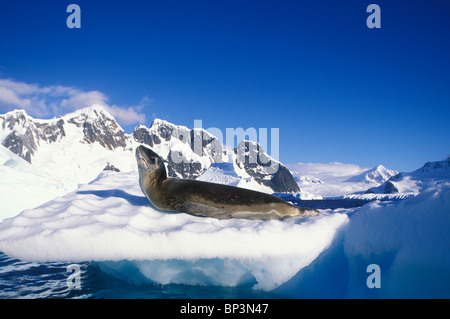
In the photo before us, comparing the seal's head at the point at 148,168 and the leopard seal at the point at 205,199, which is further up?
the seal's head at the point at 148,168

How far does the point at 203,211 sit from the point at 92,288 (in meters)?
1.97

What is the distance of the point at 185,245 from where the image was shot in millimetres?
3998

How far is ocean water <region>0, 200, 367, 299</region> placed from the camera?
3852 millimetres

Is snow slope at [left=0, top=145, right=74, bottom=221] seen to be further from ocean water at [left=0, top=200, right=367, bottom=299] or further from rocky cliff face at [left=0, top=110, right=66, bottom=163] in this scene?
rocky cliff face at [left=0, top=110, right=66, bottom=163]

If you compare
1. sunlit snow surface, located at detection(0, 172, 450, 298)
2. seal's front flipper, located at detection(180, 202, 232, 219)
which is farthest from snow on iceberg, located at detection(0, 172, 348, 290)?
seal's front flipper, located at detection(180, 202, 232, 219)

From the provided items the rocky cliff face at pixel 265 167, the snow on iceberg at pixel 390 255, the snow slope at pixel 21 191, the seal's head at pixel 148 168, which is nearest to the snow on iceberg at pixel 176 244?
the snow on iceberg at pixel 390 255

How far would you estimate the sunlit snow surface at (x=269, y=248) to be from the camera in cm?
374

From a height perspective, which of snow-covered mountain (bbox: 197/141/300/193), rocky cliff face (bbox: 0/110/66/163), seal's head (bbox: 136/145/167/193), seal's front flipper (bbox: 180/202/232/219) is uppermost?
rocky cliff face (bbox: 0/110/66/163)

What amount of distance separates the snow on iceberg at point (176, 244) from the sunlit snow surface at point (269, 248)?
0.04 feet

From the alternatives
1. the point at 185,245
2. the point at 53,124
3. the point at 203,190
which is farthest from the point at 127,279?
the point at 53,124

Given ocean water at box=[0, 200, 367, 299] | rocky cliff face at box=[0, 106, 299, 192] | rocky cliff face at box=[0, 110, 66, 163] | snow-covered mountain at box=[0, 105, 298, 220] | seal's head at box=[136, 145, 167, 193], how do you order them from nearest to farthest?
ocean water at box=[0, 200, 367, 299] < seal's head at box=[136, 145, 167, 193] < rocky cliff face at box=[0, 110, 66, 163] < snow-covered mountain at box=[0, 105, 298, 220] < rocky cliff face at box=[0, 106, 299, 192]

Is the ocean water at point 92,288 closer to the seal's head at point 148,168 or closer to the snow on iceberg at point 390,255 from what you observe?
the snow on iceberg at point 390,255

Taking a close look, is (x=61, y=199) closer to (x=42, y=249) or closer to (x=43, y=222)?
(x=43, y=222)

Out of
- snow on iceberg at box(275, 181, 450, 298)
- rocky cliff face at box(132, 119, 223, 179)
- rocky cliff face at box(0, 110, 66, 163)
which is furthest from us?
A: rocky cliff face at box(132, 119, 223, 179)
